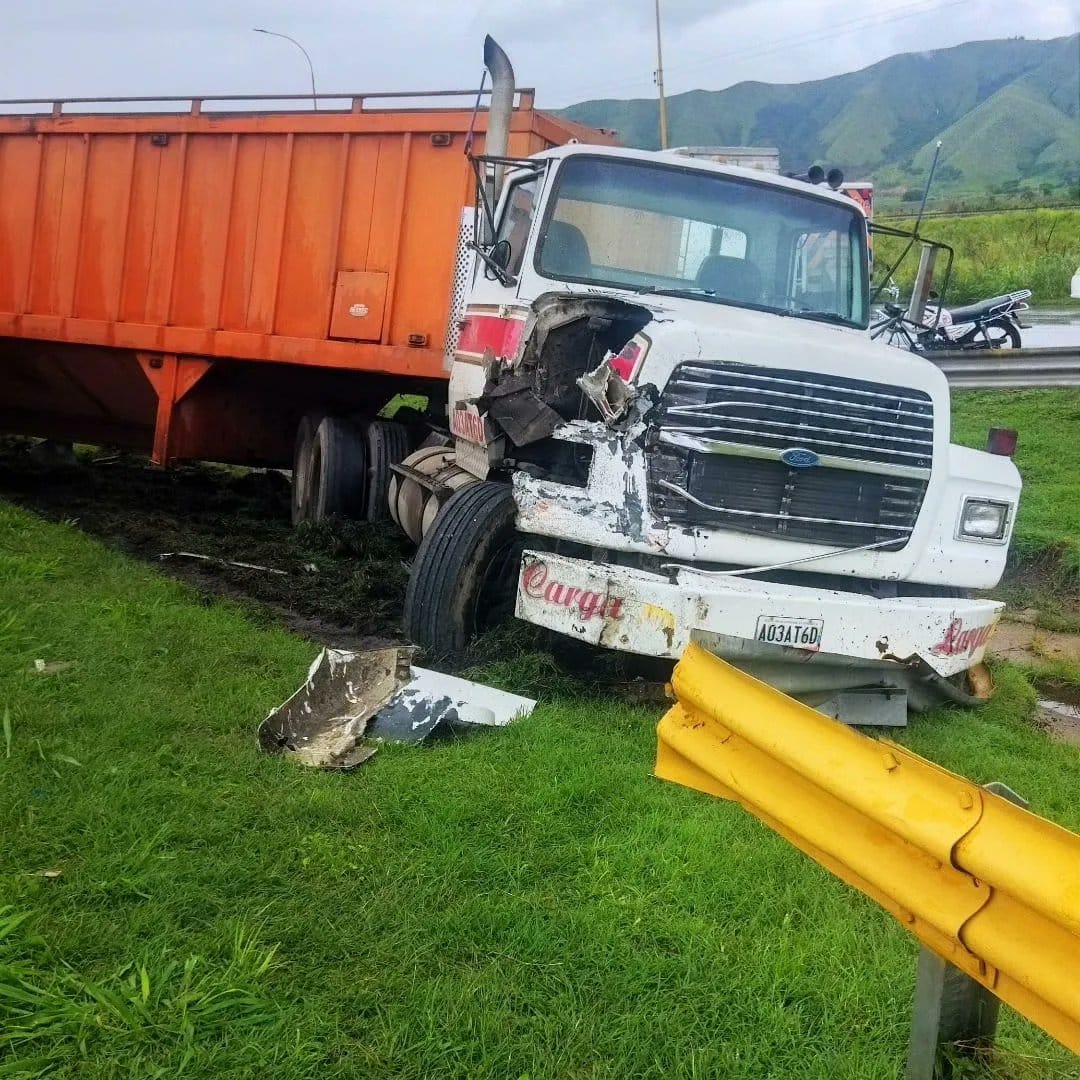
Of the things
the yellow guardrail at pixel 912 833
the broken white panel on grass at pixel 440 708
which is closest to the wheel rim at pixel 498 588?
the broken white panel on grass at pixel 440 708

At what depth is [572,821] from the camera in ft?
11.9

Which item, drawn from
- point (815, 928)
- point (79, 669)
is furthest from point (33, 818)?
point (815, 928)

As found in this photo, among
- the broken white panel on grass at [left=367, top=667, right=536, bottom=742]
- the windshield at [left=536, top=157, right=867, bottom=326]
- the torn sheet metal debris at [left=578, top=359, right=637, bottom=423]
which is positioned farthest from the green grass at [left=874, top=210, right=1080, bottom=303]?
the broken white panel on grass at [left=367, top=667, right=536, bottom=742]

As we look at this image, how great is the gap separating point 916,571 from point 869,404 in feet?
2.53

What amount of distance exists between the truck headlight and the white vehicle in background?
12 millimetres

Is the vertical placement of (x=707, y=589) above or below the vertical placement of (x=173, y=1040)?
above

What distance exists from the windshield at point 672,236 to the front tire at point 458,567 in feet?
4.36

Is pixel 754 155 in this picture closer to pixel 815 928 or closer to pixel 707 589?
pixel 707 589

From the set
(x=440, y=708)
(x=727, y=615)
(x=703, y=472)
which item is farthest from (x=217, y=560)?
(x=727, y=615)

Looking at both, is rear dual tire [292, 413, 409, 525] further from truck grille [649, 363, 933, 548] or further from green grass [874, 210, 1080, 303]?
green grass [874, 210, 1080, 303]

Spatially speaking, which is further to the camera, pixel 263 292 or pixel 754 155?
pixel 263 292

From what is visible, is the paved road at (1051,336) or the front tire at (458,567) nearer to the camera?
the front tire at (458,567)

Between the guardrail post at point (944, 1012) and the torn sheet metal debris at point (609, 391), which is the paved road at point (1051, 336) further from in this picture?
the guardrail post at point (944, 1012)

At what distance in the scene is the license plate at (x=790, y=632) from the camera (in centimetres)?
445
